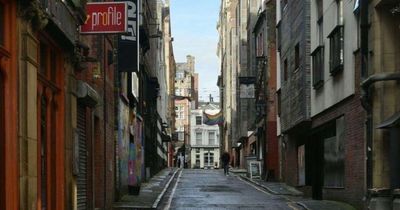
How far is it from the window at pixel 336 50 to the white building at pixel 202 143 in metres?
111

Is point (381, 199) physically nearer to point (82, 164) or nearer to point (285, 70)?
point (82, 164)

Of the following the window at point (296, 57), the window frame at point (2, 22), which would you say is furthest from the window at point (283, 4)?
the window frame at point (2, 22)

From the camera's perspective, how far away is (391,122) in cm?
1575

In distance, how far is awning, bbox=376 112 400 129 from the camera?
15.6m

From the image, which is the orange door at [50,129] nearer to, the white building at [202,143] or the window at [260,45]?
the window at [260,45]

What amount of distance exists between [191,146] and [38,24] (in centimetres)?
12391

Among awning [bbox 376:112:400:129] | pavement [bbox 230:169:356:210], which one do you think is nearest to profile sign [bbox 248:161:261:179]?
pavement [bbox 230:169:356:210]

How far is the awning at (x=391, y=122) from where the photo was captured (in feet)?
51.2

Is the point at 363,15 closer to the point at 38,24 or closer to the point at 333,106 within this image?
the point at 333,106

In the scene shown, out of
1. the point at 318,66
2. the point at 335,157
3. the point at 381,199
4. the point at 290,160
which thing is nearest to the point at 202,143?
the point at 290,160

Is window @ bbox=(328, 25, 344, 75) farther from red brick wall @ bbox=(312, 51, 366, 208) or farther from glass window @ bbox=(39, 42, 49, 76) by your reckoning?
glass window @ bbox=(39, 42, 49, 76)

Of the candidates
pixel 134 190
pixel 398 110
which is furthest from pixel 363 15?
pixel 134 190

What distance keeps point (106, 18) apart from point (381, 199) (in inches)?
277

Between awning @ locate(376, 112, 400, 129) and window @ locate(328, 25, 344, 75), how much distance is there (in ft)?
15.5
